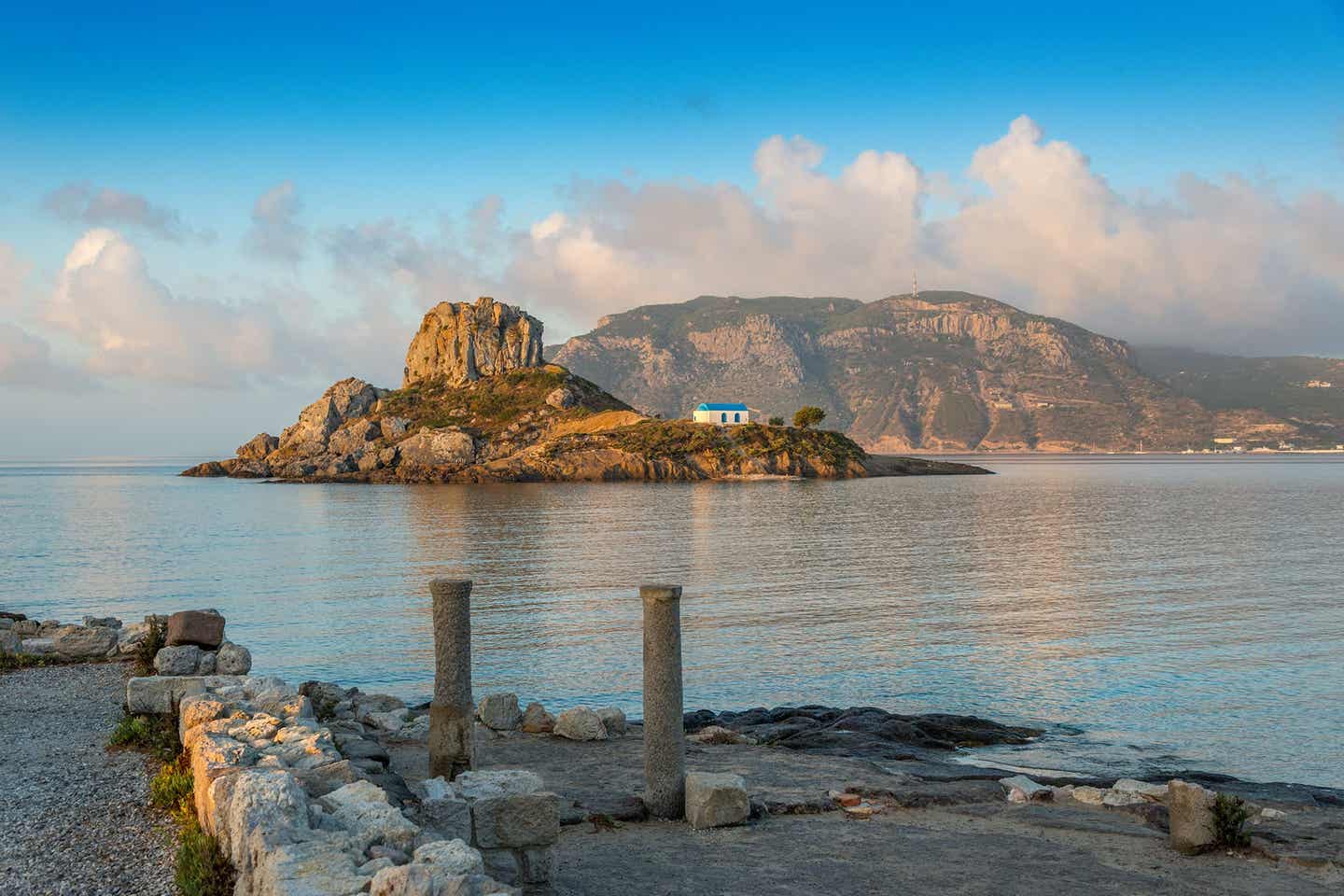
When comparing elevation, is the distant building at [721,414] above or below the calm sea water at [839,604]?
above

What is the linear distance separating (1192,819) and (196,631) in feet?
59.0

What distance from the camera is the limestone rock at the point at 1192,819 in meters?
12.7

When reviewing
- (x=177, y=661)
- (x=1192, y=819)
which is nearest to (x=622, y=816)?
(x=1192, y=819)

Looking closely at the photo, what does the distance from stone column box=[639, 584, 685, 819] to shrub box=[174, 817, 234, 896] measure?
18.5 feet

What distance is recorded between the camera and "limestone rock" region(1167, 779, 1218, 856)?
12.7m

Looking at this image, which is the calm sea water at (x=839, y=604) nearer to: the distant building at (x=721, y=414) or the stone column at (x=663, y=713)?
the stone column at (x=663, y=713)

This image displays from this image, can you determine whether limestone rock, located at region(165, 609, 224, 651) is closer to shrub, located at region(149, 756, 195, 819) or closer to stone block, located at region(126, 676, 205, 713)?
stone block, located at region(126, 676, 205, 713)

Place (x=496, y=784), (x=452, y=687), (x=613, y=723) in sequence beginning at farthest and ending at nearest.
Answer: (x=613, y=723)
(x=452, y=687)
(x=496, y=784)

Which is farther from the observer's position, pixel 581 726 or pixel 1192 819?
pixel 581 726

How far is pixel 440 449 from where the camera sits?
565 ft

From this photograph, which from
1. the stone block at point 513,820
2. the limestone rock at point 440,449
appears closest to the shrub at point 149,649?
the stone block at point 513,820

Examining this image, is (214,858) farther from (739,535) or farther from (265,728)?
(739,535)

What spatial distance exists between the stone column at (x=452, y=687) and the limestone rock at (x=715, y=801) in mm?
3421

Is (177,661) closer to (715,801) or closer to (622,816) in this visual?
(622,816)
